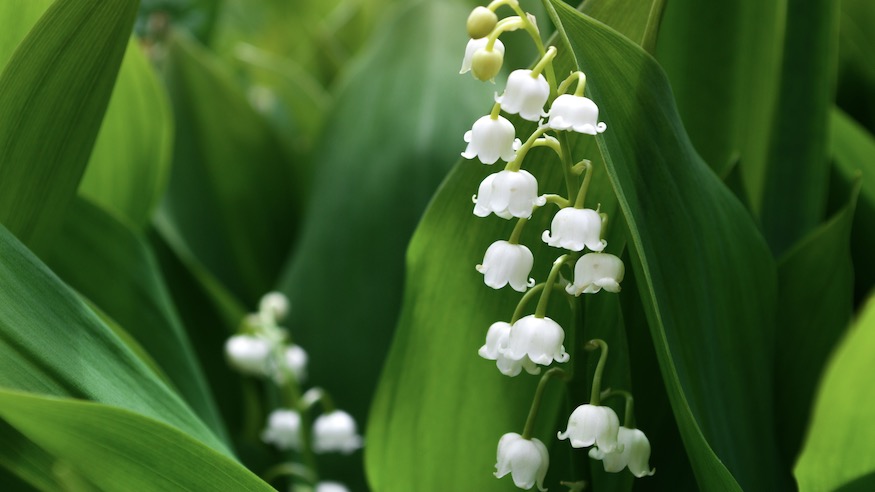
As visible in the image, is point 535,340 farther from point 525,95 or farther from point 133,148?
point 133,148

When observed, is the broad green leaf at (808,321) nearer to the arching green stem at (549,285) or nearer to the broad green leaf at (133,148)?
the arching green stem at (549,285)

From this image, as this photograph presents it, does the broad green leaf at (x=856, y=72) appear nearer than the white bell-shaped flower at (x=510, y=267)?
No

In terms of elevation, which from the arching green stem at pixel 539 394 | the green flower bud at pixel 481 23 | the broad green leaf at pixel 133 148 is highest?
the broad green leaf at pixel 133 148

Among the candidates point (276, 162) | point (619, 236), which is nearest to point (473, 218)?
point (619, 236)

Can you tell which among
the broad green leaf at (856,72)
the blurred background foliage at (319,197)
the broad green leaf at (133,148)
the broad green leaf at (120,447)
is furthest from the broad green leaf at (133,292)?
the broad green leaf at (856,72)

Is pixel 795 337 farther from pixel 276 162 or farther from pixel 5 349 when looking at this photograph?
pixel 276 162

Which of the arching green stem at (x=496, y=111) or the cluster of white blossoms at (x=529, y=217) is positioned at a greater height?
the arching green stem at (x=496, y=111)
